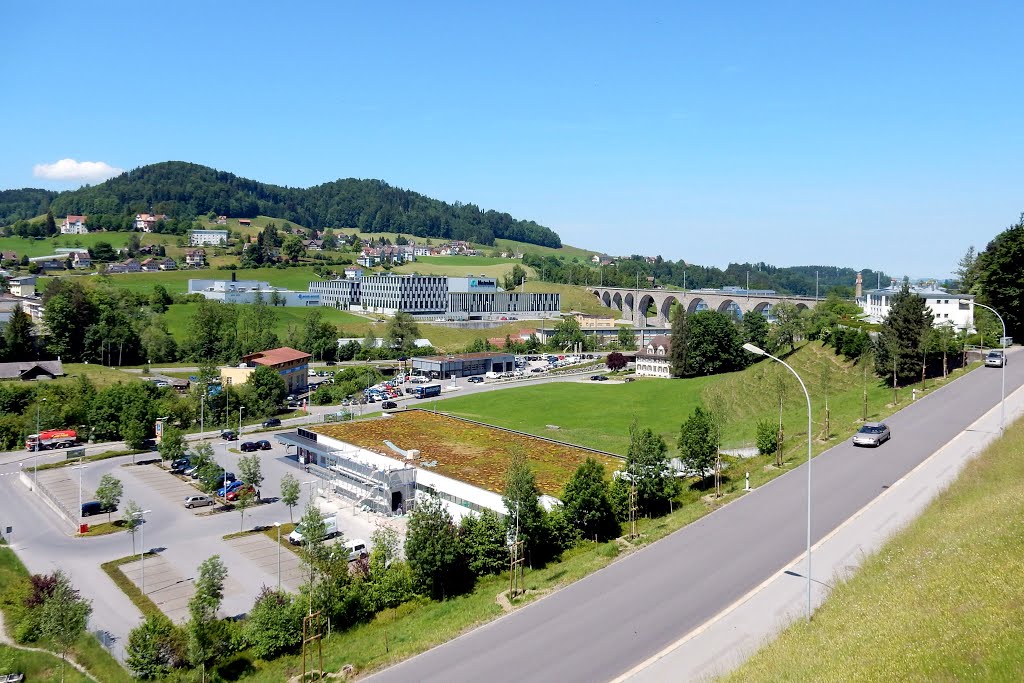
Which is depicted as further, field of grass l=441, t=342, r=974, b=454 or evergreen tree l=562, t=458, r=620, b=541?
field of grass l=441, t=342, r=974, b=454

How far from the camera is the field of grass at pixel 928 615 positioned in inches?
355

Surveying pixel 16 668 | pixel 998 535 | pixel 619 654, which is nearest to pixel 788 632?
pixel 619 654

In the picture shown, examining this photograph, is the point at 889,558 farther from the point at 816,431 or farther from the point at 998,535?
the point at 816,431

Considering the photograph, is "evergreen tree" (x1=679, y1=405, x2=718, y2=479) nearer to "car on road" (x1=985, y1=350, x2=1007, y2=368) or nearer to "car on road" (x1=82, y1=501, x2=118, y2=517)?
"car on road" (x1=985, y1=350, x2=1007, y2=368)

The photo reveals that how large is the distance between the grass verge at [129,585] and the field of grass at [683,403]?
1829 cm

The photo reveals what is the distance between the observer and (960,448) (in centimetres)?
2161

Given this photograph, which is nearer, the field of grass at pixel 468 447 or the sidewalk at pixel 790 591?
the sidewalk at pixel 790 591

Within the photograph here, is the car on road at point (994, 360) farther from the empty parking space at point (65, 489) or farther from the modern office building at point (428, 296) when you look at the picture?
the modern office building at point (428, 296)

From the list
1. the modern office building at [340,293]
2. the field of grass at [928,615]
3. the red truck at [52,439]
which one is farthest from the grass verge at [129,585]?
the modern office building at [340,293]

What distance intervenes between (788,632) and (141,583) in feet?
66.6

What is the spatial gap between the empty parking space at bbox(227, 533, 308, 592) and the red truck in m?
22.7

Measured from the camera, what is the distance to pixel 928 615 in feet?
34.4

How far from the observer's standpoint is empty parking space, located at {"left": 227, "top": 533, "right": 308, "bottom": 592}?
23078 millimetres

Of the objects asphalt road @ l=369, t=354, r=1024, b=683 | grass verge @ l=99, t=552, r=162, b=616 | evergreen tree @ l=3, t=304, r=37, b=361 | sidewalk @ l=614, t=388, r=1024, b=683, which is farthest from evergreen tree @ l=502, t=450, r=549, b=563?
evergreen tree @ l=3, t=304, r=37, b=361
